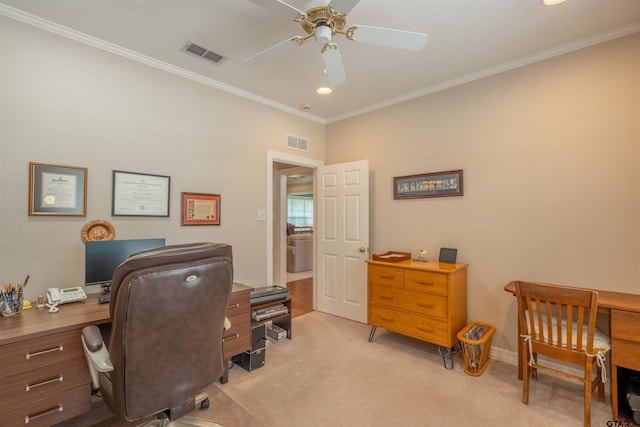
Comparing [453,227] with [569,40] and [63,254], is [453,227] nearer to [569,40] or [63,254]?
[569,40]

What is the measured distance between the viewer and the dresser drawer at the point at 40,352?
148 cm

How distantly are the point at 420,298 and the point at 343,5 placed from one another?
2.37 meters

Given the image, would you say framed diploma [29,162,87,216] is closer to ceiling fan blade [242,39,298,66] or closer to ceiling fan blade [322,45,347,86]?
ceiling fan blade [242,39,298,66]

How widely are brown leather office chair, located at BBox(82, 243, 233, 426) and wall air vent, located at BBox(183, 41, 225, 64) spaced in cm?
186

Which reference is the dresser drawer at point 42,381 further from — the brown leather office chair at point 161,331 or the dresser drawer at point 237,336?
the dresser drawer at point 237,336

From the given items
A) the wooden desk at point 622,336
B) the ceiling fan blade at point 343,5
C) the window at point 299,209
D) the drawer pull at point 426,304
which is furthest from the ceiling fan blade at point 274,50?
the window at point 299,209

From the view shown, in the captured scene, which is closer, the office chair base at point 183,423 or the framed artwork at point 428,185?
the office chair base at point 183,423

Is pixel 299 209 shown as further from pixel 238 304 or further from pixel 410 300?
pixel 238 304

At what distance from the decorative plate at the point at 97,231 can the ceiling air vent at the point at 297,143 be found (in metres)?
2.15

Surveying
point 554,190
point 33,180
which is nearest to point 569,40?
point 554,190

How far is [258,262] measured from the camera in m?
3.46

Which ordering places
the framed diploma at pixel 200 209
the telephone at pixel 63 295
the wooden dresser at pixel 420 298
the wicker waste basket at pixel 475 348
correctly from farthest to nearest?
the framed diploma at pixel 200 209 → the wooden dresser at pixel 420 298 → the wicker waste basket at pixel 475 348 → the telephone at pixel 63 295

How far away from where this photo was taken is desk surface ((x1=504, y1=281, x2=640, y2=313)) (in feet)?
6.12

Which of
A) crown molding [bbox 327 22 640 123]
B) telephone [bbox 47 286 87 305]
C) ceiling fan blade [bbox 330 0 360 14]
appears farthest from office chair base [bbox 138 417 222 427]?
crown molding [bbox 327 22 640 123]
